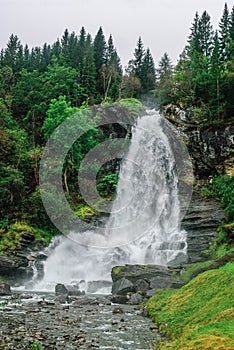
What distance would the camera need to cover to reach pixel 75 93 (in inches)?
2040

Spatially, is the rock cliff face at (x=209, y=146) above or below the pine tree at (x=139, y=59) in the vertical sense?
below

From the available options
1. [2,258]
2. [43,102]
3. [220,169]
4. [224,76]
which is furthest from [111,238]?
[43,102]

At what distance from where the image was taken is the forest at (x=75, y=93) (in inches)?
1362

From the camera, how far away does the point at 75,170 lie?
4047 centimetres

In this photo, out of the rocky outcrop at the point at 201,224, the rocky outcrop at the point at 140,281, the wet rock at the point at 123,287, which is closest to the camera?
the rocky outcrop at the point at 140,281

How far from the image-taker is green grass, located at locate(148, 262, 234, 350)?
905cm

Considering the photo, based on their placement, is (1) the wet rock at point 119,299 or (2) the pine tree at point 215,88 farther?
(2) the pine tree at point 215,88

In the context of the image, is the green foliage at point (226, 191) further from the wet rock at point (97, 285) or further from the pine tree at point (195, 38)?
the pine tree at point (195, 38)

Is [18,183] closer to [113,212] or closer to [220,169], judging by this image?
[113,212]

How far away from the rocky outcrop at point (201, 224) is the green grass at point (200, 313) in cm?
942

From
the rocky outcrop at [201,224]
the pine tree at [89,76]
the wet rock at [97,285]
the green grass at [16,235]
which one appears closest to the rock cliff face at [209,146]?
the rocky outcrop at [201,224]

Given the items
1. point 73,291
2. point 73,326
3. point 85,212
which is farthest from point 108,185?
point 73,326

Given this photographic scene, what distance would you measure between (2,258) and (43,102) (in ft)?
86.9

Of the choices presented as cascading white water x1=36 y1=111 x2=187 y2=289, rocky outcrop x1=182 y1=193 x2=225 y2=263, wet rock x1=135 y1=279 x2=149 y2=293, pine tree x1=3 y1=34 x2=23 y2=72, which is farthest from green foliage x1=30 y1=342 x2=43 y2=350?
pine tree x1=3 y1=34 x2=23 y2=72
